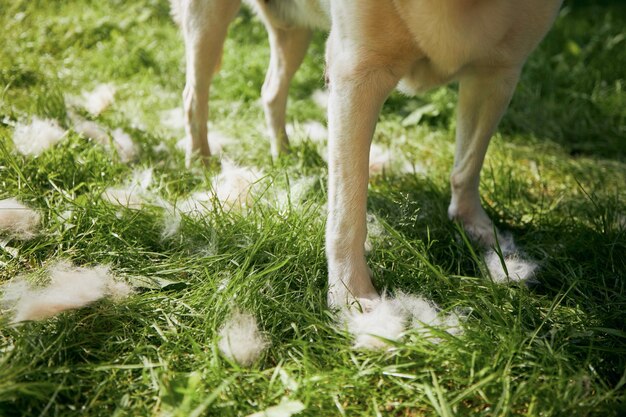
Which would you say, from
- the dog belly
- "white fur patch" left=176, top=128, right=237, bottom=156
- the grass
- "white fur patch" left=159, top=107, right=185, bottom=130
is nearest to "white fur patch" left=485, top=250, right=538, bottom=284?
the grass

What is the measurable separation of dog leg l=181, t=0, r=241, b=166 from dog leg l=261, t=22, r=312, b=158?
0.30 meters

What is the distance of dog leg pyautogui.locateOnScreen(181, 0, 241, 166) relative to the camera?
240 cm

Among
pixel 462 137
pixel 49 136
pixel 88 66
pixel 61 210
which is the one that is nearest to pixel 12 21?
pixel 88 66

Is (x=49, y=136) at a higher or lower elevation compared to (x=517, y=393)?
higher

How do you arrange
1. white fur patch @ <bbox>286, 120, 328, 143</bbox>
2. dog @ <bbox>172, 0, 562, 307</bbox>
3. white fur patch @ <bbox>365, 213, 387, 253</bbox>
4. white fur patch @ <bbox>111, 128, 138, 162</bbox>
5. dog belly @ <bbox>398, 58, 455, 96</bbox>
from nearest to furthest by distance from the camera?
dog @ <bbox>172, 0, 562, 307</bbox> < dog belly @ <bbox>398, 58, 455, 96</bbox> < white fur patch @ <bbox>365, 213, 387, 253</bbox> < white fur patch @ <bbox>111, 128, 138, 162</bbox> < white fur patch @ <bbox>286, 120, 328, 143</bbox>

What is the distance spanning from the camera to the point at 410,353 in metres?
1.39

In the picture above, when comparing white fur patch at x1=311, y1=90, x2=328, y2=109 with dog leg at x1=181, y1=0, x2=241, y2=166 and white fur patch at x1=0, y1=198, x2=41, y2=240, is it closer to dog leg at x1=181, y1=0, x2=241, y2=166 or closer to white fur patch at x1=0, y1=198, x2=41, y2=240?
dog leg at x1=181, y1=0, x2=241, y2=166

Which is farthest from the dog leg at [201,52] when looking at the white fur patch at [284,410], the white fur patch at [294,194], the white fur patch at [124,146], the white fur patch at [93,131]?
the white fur patch at [284,410]

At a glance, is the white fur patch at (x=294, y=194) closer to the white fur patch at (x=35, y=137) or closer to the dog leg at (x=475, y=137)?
the dog leg at (x=475, y=137)

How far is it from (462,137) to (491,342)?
917 mm

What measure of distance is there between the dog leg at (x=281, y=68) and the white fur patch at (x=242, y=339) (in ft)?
4.47

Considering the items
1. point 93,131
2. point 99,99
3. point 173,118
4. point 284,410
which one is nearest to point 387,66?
point 284,410

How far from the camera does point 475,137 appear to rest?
2.08 metres

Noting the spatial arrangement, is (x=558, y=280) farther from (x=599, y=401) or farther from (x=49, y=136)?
(x=49, y=136)
